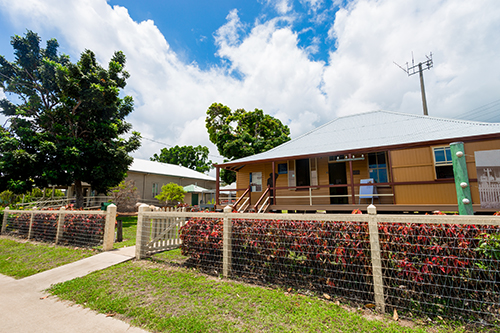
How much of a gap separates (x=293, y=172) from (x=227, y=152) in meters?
14.6

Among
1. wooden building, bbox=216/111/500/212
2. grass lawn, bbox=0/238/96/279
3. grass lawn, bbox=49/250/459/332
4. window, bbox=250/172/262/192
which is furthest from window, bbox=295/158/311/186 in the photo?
grass lawn, bbox=0/238/96/279

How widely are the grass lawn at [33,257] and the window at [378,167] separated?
1157cm

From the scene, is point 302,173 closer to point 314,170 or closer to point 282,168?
point 314,170

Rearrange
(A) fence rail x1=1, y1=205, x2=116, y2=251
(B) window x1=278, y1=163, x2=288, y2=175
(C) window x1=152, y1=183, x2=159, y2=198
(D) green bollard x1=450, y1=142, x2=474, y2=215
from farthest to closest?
(C) window x1=152, y1=183, x2=159, y2=198
(B) window x1=278, y1=163, x2=288, y2=175
(A) fence rail x1=1, y1=205, x2=116, y2=251
(D) green bollard x1=450, y1=142, x2=474, y2=215

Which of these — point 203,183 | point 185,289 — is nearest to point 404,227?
point 185,289

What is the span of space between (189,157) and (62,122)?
1439 inches

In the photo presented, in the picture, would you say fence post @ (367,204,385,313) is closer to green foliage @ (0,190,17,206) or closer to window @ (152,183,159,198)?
window @ (152,183,159,198)

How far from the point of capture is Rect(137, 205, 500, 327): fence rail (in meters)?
3.20

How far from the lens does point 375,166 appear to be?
1121 centimetres

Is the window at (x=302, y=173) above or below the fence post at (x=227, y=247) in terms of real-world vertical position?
above

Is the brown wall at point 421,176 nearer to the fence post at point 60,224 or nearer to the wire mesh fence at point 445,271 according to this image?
the wire mesh fence at point 445,271

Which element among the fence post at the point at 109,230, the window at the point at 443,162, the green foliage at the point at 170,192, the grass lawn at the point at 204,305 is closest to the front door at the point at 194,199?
the green foliage at the point at 170,192

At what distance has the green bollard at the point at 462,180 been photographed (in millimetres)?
4633

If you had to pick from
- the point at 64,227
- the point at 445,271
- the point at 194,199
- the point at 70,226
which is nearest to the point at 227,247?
the point at 445,271
